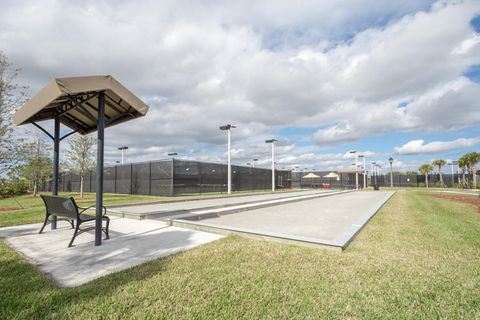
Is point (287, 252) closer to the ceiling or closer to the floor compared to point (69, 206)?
closer to the floor

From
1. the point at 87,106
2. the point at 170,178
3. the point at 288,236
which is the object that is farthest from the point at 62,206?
the point at 170,178

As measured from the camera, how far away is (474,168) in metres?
35.5

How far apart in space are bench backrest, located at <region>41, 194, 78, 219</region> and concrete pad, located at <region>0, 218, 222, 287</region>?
490 mm

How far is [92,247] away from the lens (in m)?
4.35

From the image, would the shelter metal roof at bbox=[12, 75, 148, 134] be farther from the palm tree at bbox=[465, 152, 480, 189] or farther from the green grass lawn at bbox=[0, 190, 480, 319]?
the palm tree at bbox=[465, 152, 480, 189]

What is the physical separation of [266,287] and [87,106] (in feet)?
17.4

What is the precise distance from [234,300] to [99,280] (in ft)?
5.35

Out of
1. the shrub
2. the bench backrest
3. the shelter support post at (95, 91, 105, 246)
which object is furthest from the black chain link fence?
the shelter support post at (95, 91, 105, 246)

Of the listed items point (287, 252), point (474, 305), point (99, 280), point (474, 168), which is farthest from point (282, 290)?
point (474, 168)

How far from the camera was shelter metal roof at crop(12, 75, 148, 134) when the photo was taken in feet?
12.8

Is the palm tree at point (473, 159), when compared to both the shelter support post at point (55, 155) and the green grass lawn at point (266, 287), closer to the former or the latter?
the green grass lawn at point (266, 287)

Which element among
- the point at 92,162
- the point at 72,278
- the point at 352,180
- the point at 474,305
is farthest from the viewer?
the point at 352,180

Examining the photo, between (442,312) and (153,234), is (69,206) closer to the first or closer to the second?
(153,234)

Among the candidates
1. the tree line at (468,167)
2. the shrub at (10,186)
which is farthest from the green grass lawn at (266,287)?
the tree line at (468,167)
